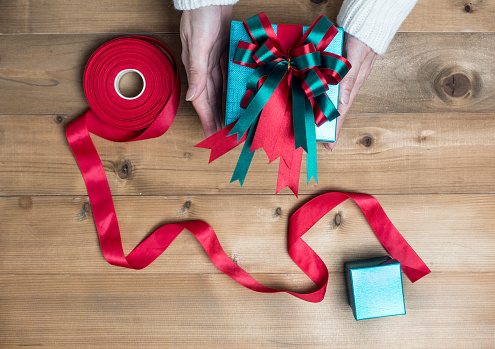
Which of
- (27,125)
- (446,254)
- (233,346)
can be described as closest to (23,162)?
(27,125)

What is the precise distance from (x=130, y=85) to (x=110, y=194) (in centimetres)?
27

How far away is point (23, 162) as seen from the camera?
875 mm

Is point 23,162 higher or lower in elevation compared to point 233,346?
higher

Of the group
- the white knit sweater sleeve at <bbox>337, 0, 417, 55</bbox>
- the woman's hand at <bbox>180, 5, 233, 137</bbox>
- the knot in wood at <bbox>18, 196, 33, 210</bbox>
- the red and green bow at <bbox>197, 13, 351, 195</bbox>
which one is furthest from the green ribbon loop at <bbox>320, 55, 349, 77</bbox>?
the knot in wood at <bbox>18, 196, 33, 210</bbox>

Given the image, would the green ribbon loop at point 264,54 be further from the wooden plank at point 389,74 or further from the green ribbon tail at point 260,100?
the wooden plank at point 389,74

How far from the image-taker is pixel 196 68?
731 mm

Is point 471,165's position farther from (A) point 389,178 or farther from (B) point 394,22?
(B) point 394,22

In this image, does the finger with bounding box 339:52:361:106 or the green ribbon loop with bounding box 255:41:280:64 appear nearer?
the green ribbon loop with bounding box 255:41:280:64

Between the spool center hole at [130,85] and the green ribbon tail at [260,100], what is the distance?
343mm

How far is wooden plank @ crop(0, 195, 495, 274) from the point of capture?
0.87 metres

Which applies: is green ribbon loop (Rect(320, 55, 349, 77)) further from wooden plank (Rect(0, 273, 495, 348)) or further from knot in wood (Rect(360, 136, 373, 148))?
wooden plank (Rect(0, 273, 495, 348))

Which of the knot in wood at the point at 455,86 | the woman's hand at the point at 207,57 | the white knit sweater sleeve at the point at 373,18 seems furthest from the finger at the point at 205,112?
the knot in wood at the point at 455,86

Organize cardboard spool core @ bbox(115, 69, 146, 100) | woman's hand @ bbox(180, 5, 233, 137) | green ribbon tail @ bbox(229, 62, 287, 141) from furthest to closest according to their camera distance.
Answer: cardboard spool core @ bbox(115, 69, 146, 100) < woman's hand @ bbox(180, 5, 233, 137) < green ribbon tail @ bbox(229, 62, 287, 141)

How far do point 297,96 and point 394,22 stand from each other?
0.91 feet
